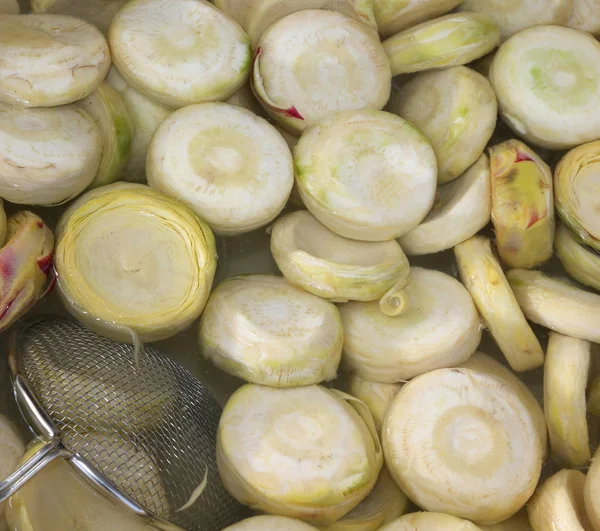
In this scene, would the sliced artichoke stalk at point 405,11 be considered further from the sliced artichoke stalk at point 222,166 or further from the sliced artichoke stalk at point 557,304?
the sliced artichoke stalk at point 557,304

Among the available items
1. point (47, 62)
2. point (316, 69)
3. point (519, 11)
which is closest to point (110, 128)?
point (47, 62)

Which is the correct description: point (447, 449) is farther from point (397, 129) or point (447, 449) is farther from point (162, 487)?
point (397, 129)

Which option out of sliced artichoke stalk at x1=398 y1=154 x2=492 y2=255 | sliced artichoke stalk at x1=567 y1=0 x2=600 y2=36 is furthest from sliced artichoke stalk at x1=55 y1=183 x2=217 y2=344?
sliced artichoke stalk at x1=567 y1=0 x2=600 y2=36

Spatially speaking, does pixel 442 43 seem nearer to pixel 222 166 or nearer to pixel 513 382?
pixel 222 166

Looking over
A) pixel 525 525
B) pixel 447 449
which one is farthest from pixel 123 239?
pixel 525 525

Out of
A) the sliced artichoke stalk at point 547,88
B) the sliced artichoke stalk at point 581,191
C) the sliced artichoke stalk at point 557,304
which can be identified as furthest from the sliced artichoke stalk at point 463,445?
the sliced artichoke stalk at point 547,88

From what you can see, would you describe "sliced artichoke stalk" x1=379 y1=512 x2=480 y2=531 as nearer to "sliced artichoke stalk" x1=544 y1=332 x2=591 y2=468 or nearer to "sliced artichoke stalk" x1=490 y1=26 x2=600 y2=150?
"sliced artichoke stalk" x1=544 y1=332 x2=591 y2=468
